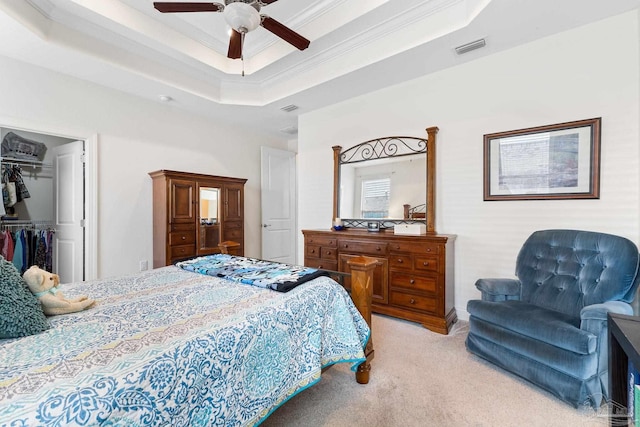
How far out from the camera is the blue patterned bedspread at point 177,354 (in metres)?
0.77

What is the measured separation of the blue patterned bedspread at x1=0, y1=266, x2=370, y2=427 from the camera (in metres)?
0.77

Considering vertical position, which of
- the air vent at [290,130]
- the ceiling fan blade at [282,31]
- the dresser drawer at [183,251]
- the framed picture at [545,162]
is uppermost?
the air vent at [290,130]

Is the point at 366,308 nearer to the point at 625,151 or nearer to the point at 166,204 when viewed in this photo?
the point at 625,151

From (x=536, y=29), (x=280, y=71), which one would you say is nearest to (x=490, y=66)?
(x=536, y=29)

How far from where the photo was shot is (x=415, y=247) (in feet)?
9.28

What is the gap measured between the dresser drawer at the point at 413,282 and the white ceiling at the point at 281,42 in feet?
7.21

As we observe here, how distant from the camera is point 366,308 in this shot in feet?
6.34

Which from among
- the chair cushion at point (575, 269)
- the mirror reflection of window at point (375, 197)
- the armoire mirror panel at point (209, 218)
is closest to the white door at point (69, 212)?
the armoire mirror panel at point (209, 218)

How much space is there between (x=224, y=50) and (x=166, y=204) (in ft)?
6.60

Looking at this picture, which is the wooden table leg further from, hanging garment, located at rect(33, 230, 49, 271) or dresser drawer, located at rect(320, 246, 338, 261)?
hanging garment, located at rect(33, 230, 49, 271)

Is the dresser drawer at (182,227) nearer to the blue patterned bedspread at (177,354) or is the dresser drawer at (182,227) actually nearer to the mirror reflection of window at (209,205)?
the mirror reflection of window at (209,205)

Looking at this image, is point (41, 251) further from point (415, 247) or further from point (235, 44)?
point (415, 247)

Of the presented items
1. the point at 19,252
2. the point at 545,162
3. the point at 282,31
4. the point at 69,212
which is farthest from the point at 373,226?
the point at 19,252

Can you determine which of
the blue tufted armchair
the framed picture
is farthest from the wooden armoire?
the framed picture
